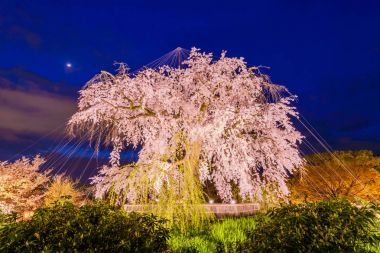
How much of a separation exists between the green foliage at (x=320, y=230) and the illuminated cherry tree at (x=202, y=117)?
6.58 meters

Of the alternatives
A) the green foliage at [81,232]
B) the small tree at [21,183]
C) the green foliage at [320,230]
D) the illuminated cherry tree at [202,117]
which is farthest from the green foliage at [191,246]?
the small tree at [21,183]

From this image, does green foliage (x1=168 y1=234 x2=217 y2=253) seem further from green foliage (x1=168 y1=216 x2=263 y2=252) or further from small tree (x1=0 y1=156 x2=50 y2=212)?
small tree (x1=0 y1=156 x2=50 y2=212)

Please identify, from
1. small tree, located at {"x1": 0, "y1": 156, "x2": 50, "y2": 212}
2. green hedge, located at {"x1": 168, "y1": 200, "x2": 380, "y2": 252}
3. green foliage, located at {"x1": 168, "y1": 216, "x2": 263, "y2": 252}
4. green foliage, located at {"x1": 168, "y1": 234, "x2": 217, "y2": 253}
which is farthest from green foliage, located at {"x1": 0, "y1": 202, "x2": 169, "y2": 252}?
small tree, located at {"x1": 0, "y1": 156, "x2": 50, "y2": 212}

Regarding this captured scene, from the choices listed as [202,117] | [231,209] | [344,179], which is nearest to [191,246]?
[202,117]

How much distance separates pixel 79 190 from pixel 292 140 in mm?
17919

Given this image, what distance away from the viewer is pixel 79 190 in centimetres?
2542

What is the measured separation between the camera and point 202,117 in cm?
1209

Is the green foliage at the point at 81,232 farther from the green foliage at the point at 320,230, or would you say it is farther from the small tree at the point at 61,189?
the small tree at the point at 61,189

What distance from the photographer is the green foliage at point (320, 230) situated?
4055mm

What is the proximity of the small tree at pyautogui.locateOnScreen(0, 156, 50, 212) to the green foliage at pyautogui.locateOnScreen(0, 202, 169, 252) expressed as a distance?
1411 cm

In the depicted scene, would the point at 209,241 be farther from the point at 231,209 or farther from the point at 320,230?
the point at 231,209

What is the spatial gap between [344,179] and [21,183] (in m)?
22.5

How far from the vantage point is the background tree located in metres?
25.4

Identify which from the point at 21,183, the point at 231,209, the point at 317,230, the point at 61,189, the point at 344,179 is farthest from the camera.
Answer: the point at 344,179
